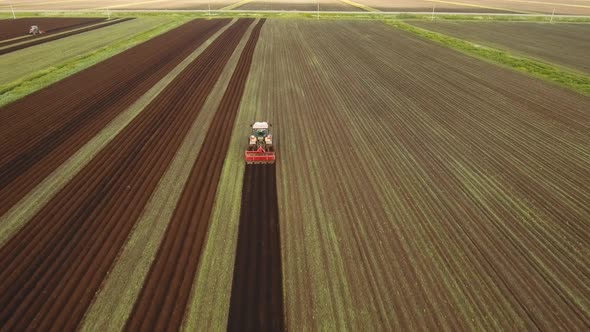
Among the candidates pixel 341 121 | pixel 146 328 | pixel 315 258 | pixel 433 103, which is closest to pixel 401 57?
pixel 433 103

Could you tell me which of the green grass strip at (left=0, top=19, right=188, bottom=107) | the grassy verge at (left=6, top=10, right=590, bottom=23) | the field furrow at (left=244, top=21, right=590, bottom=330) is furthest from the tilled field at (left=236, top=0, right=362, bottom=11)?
the field furrow at (left=244, top=21, right=590, bottom=330)

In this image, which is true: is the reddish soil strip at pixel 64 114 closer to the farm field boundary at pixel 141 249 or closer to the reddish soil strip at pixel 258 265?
the farm field boundary at pixel 141 249

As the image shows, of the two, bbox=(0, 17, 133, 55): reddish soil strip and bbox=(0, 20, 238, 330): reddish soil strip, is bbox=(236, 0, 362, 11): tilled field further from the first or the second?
bbox=(0, 20, 238, 330): reddish soil strip

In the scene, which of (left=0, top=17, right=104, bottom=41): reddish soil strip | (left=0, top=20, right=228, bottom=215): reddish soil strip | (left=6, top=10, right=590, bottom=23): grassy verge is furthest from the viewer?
(left=6, top=10, right=590, bottom=23): grassy verge

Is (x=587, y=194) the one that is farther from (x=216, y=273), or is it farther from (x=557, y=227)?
(x=216, y=273)

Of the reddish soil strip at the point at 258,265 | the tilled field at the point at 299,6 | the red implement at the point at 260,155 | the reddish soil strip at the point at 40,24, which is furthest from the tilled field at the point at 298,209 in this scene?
the tilled field at the point at 299,6

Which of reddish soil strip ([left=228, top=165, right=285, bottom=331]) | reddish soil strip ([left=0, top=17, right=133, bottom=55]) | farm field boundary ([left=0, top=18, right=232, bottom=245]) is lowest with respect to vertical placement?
reddish soil strip ([left=228, top=165, right=285, bottom=331])
